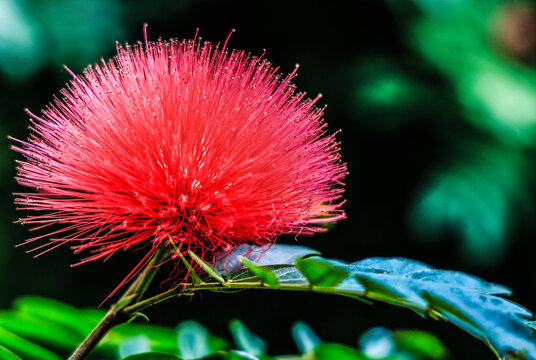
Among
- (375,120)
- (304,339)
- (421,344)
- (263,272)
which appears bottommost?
(421,344)

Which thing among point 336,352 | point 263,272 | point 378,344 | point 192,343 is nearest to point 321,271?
point 263,272

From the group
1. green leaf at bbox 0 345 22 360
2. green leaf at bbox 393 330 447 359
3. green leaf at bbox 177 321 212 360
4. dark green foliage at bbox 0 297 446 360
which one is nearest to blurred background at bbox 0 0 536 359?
green leaf at bbox 393 330 447 359

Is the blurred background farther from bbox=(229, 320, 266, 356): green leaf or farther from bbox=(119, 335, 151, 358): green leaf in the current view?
bbox=(119, 335, 151, 358): green leaf

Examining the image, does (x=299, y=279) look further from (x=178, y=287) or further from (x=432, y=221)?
(x=432, y=221)

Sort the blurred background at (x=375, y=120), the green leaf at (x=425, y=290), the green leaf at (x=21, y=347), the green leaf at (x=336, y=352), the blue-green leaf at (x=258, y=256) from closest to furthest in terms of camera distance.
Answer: the green leaf at (x=425, y=290) < the blue-green leaf at (x=258, y=256) < the green leaf at (x=21, y=347) < the green leaf at (x=336, y=352) < the blurred background at (x=375, y=120)

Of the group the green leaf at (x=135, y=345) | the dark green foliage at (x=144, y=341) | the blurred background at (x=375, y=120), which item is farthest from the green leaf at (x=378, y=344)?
the blurred background at (x=375, y=120)

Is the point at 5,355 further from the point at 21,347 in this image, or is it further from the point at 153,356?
the point at 153,356

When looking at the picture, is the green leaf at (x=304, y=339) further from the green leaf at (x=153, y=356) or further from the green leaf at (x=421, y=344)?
the green leaf at (x=153, y=356)
